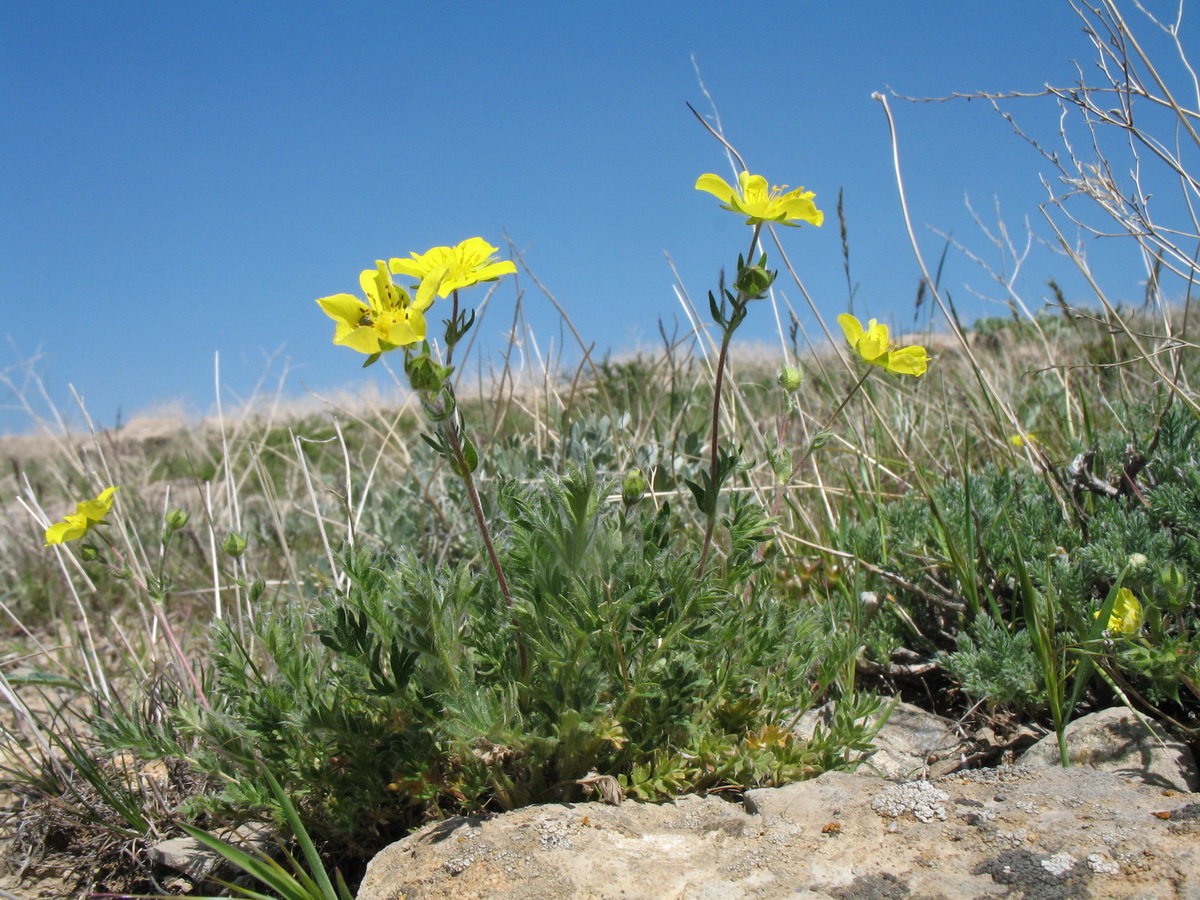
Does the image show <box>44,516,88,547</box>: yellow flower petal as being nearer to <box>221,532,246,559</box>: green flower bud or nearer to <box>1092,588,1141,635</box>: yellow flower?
<box>221,532,246,559</box>: green flower bud

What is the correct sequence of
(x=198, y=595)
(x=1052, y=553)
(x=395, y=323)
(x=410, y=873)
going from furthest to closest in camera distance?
(x=198, y=595)
(x=1052, y=553)
(x=410, y=873)
(x=395, y=323)

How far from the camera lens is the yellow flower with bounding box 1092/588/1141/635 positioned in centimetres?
191

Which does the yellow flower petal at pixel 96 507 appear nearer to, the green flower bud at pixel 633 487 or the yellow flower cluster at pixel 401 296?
the yellow flower cluster at pixel 401 296

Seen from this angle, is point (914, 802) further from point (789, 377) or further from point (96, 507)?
point (96, 507)

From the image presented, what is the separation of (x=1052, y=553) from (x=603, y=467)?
1.52 metres

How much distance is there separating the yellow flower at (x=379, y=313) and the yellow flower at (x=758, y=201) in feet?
1.92

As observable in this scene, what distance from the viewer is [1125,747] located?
1.76 m

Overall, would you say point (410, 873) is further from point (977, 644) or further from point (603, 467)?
point (603, 467)

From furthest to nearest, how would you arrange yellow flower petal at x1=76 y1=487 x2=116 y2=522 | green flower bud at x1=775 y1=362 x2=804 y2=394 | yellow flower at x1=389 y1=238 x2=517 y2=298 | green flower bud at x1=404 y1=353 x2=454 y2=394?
1. yellow flower petal at x1=76 y1=487 x2=116 y2=522
2. green flower bud at x1=775 y1=362 x2=804 y2=394
3. yellow flower at x1=389 y1=238 x2=517 y2=298
4. green flower bud at x1=404 y1=353 x2=454 y2=394

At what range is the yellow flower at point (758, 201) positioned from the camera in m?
1.59

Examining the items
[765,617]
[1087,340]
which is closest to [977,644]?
[765,617]

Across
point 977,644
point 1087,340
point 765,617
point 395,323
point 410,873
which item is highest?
point 1087,340

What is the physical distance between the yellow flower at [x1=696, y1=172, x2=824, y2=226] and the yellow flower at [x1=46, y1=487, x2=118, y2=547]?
1468 mm

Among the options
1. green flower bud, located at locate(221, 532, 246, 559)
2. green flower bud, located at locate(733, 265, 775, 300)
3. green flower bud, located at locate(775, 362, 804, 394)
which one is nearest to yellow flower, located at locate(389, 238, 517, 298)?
green flower bud, located at locate(733, 265, 775, 300)
